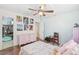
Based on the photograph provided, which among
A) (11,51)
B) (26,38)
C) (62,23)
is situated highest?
(62,23)

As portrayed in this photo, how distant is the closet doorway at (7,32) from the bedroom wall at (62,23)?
0.48 metres

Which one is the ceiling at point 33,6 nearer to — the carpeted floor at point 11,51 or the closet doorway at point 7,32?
the closet doorway at point 7,32

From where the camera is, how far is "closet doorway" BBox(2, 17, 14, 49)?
1.56 m

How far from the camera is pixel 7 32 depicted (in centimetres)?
159

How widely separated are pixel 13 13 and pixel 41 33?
0.50m

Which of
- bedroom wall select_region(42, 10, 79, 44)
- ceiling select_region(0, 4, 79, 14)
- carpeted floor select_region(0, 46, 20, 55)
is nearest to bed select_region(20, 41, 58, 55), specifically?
carpeted floor select_region(0, 46, 20, 55)

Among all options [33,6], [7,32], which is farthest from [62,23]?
[7,32]

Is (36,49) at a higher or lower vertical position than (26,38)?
lower

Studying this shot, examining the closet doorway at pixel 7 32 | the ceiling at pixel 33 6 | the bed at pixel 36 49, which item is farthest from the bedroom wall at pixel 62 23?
the closet doorway at pixel 7 32

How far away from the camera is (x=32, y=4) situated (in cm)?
162

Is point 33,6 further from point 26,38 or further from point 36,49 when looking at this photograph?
point 36,49

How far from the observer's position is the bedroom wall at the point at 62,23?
162 cm

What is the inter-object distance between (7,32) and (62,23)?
80 cm
